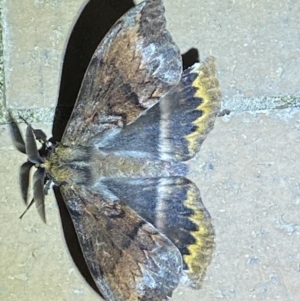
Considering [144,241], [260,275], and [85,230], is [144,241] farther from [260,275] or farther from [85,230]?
[260,275]

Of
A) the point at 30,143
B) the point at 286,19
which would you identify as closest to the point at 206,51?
the point at 286,19

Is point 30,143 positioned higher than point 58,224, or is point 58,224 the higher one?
point 30,143

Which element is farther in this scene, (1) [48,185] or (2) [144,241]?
(1) [48,185]

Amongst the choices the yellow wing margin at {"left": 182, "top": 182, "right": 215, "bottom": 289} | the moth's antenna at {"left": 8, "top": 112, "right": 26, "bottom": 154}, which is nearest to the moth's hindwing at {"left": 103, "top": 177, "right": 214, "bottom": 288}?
the yellow wing margin at {"left": 182, "top": 182, "right": 215, "bottom": 289}

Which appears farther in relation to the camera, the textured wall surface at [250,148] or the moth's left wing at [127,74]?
the textured wall surface at [250,148]

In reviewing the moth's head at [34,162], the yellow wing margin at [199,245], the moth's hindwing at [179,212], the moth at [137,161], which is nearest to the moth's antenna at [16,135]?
the moth's head at [34,162]

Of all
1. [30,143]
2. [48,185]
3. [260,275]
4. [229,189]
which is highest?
[30,143]

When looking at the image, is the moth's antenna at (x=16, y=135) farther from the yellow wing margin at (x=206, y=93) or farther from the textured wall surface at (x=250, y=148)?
the yellow wing margin at (x=206, y=93)

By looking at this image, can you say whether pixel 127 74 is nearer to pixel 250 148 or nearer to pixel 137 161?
pixel 137 161
